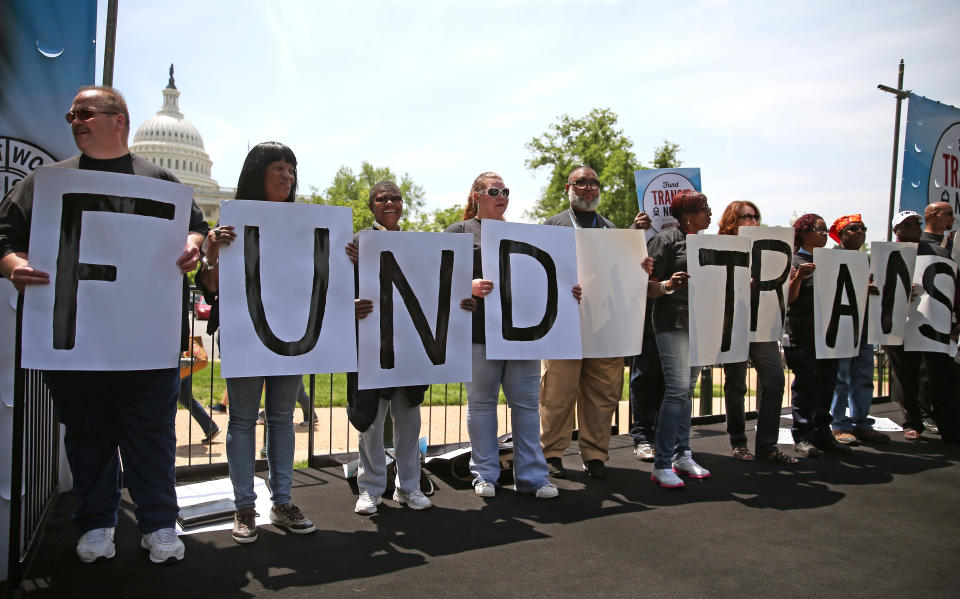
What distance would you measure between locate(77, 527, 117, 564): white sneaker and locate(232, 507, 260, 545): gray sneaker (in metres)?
0.59

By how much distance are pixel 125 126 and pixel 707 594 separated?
3575 millimetres

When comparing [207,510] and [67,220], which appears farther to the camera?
[207,510]

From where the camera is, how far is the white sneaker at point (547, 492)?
455cm

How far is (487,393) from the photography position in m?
4.73

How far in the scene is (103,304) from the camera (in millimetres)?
3182

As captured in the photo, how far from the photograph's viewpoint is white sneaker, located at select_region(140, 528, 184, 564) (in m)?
3.29

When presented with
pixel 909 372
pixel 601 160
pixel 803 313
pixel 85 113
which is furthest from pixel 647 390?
pixel 601 160

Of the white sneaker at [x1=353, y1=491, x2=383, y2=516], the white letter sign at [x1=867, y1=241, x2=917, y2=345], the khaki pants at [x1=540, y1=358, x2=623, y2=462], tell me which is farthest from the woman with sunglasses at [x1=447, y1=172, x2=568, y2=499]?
the white letter sign at [x1=867, y1=241, x2=917, y2=345]

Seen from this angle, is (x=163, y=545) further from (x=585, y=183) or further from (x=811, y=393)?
(x=811, y=393)

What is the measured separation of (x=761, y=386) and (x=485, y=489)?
259 cm

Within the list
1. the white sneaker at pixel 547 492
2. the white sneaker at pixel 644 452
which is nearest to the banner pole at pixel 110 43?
the white sneaker at pixel 547 492

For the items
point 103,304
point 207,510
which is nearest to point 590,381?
point 207,510

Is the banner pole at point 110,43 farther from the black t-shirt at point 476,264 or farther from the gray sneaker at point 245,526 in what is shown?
the gray sneaker at point 245,526

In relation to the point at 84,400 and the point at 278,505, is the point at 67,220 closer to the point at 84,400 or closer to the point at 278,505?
the point at 84,400
